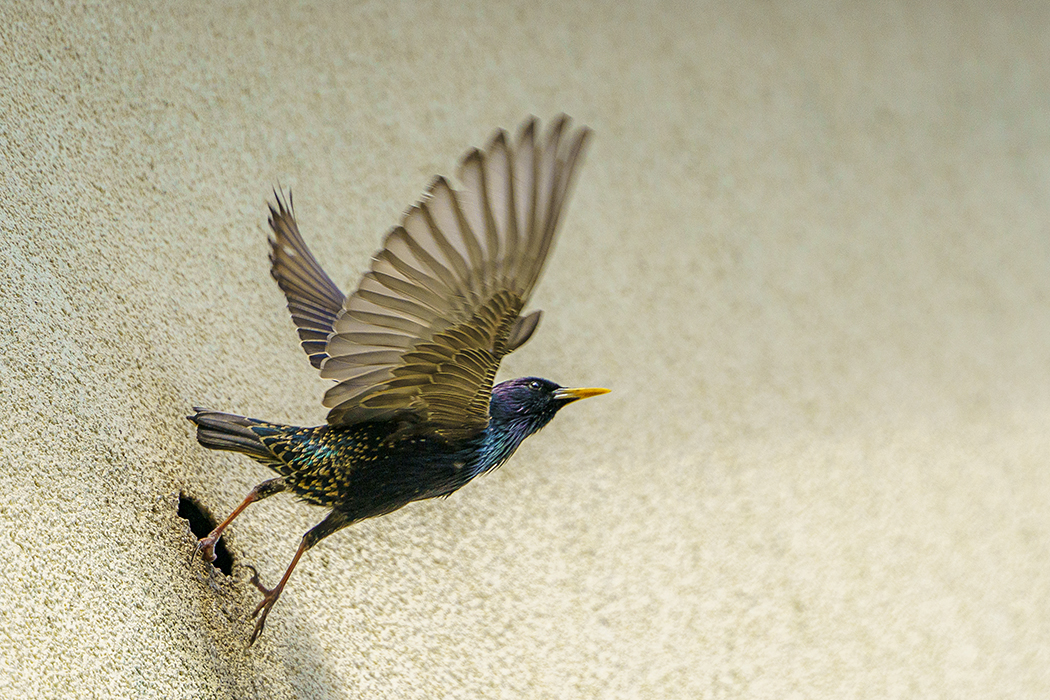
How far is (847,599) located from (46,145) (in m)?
2.14

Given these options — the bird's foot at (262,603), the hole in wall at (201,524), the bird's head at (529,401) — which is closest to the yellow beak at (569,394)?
the bird's head at (529,401)

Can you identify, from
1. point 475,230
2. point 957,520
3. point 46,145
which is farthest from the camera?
point 957,520

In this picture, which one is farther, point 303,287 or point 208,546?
point 303,287

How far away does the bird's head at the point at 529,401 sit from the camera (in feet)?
5.22

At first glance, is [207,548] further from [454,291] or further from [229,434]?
[454,291]

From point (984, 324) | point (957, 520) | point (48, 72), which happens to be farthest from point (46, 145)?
point (984, 324)

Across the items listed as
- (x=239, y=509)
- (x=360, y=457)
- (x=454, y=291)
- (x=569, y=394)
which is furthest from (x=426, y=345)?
(x=239, y=509)

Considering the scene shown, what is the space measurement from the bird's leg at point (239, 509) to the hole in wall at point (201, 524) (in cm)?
7

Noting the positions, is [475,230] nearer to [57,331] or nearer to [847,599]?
[57,331]

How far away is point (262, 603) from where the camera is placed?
1515mm

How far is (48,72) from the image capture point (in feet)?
6.11

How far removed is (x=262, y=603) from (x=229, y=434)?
0.28 meters

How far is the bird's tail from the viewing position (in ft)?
5.03

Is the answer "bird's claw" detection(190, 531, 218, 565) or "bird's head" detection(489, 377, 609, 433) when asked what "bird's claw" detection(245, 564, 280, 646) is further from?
"bird's head" detection(489, 377, 609, 433)
